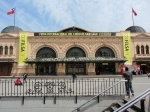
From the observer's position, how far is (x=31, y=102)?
10273mm

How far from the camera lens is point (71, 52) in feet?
151

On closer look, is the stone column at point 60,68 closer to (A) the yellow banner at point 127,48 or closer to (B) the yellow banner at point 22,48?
(B) the yellow banner at point 22,48

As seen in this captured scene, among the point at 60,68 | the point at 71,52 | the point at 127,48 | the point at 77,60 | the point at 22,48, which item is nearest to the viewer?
the point at 77,60

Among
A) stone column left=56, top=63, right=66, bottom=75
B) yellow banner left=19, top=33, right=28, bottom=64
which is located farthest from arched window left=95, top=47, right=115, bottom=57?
yellow banner left=19, top=33, right=28, bottom=64

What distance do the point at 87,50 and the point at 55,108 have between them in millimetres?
35490

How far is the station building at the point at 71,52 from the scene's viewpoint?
44281 mm

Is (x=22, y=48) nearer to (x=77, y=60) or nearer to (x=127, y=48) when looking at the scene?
(x=77, y=60)

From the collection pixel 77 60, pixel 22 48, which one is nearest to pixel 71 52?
pixel 77 60

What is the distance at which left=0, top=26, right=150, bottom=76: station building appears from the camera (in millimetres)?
44281

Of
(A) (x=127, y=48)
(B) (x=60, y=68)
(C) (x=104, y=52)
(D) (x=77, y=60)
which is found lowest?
(B) (x=60, y=68)

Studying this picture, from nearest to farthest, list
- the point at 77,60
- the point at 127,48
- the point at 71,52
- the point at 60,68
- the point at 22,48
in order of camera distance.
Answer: the point at 77,60 → the point at 60,68 → the point at 22,48 → the point at 127,48 → the point at 71,52

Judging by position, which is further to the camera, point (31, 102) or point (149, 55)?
point (149, 55)

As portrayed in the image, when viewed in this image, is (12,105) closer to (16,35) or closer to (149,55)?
(16,35)

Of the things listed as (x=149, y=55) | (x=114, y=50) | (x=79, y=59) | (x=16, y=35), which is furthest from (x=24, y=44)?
(x=149, y=55)
